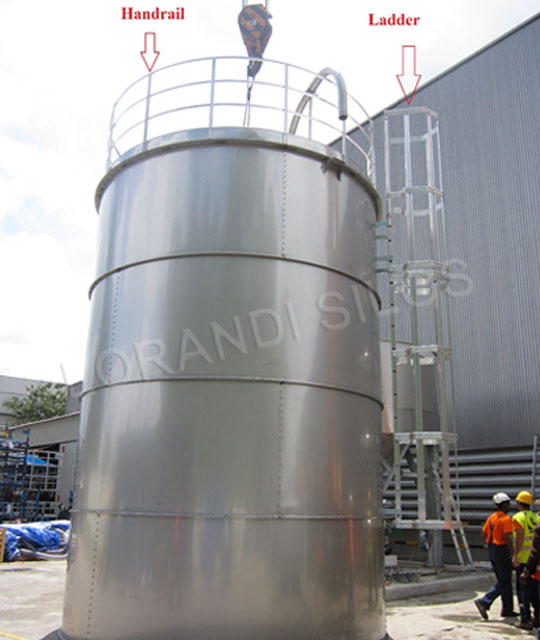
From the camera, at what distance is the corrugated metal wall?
16359 millimetres

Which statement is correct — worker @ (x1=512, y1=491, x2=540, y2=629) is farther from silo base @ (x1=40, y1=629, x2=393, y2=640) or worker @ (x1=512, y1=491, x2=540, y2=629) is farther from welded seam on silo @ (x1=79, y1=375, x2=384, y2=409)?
welded seam on silo @ (x1=79, y1=375, x2=384, y2=409)

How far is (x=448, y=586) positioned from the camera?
452 inches

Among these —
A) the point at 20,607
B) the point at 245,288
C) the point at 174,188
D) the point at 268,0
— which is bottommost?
the point at 20,607

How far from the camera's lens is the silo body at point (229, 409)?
20.3ft

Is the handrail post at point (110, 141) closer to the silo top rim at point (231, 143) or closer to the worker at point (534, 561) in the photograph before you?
the silo top rim at point (231, 143)

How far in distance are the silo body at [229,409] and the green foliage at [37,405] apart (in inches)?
1877

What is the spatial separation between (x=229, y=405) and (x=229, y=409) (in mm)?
43

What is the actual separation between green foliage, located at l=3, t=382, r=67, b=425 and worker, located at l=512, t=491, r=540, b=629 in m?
47.7

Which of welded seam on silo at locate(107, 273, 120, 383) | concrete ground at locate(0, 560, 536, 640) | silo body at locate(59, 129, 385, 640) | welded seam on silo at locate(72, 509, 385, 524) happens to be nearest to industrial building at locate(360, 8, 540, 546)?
concrete ground at locate(0, 560, 536, 640)

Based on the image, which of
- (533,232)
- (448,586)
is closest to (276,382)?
(448,586)

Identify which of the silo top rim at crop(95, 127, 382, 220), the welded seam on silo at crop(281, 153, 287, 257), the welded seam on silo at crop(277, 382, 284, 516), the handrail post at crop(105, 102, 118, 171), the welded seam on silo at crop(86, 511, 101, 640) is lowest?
the welded seam on silo at crop(86, 511, 101, 640)

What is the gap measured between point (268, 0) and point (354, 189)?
17.0ft

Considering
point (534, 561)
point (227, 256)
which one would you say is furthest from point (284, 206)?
point (534, 561)

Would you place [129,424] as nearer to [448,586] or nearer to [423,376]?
[448,586]
